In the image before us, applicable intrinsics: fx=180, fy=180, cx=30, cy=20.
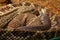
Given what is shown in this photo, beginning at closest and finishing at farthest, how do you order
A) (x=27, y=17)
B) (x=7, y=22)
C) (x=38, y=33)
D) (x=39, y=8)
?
(x=38, y=33) < (x=7, y=22) < (x=27, y=17) < (x=39, y=8)

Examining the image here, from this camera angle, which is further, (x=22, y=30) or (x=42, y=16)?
(x=42, y=16)

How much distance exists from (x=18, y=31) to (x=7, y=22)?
0.25 m

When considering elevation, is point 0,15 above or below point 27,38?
above

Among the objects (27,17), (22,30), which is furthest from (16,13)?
(22,30)

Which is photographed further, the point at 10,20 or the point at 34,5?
the point at 34,5

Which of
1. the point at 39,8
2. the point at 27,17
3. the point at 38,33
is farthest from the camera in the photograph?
the point at 39,8

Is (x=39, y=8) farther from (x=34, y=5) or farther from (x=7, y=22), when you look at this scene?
(x=7, y=22)

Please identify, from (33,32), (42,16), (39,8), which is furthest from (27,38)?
(39,8)

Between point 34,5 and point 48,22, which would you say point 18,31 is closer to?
point 48,22

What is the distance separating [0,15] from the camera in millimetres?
1795

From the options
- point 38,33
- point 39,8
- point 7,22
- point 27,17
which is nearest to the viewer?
point 38,33

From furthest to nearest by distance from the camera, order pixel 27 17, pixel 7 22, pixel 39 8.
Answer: pixel 39 8
pixel 27 17
pixel 7 22

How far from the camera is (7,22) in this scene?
67.2 inches

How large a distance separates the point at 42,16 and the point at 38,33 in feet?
1.33
